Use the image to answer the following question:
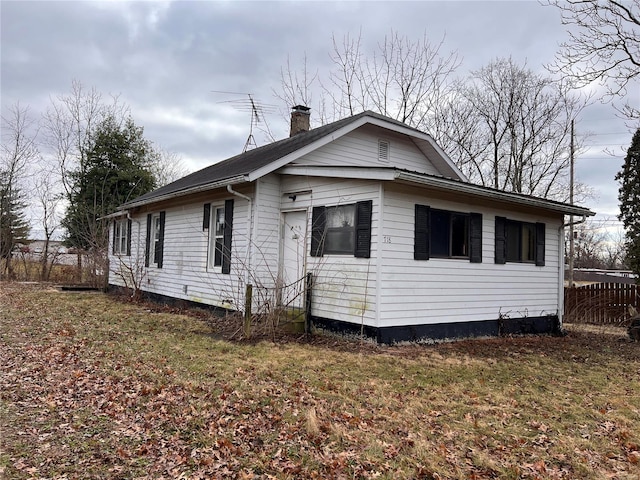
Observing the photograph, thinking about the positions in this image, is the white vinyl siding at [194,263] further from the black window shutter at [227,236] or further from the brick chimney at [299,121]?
the brick chimney at [299,121]

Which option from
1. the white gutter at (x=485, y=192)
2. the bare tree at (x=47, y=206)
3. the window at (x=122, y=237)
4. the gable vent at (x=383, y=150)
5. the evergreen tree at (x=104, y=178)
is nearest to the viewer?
the white gutter at (x=485, y=192)

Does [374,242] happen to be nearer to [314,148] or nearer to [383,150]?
[314,148]

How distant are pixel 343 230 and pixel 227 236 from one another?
321 centimetres

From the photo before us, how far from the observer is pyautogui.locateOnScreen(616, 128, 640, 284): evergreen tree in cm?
1204

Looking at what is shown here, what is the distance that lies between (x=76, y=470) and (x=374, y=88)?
2107 cm

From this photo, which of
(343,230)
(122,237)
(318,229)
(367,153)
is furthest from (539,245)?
(122,237)

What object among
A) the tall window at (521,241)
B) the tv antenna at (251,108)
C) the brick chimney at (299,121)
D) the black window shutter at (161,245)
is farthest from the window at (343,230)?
the tv antenna at (251,108)

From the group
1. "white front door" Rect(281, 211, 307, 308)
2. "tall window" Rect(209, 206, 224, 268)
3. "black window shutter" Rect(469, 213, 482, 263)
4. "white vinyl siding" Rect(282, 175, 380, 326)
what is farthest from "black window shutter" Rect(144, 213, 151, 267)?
"black window shutter" Rect(469, 213, 482, 263)

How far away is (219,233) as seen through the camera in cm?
1113

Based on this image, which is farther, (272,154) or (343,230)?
(272,154)

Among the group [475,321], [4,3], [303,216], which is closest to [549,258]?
[475,321]

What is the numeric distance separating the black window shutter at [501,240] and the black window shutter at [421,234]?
7.55ft

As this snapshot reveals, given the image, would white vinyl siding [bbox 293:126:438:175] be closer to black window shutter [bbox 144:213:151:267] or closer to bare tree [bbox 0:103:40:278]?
black window shutter [bbox 144:213:151:267]

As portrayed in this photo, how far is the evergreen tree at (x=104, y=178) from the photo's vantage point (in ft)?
85.3
